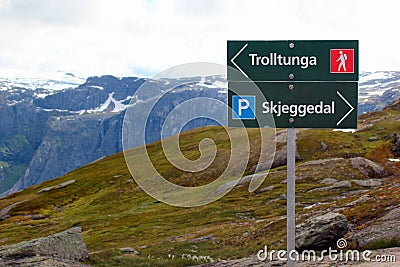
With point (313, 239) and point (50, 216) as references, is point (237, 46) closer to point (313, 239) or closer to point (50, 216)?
point (313, 239)

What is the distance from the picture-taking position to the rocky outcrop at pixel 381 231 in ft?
83.1

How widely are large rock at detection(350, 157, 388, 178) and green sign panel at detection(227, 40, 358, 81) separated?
2317 inches

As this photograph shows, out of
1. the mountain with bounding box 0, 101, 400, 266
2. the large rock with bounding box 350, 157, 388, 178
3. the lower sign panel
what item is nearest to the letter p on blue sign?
the lower sign panel

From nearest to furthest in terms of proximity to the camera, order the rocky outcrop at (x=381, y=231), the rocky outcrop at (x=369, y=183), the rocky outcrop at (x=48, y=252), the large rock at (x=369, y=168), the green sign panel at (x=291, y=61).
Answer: the green sign panel at (x=291, y=61) → the rocky outcrop at (x=381, y=231) → the rocky outcrop at (x=48, y=252) → the rocky outcrop at (x=369, y=183) → the large rock at (x=369, y=168)

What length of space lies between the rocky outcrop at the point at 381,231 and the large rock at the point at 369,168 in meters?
42.9

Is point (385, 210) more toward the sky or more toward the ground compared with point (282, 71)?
more toward the ground

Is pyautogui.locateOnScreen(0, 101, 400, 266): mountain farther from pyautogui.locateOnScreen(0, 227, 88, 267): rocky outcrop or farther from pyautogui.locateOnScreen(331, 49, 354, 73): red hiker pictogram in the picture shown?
pyautogui.locateOnScreen(331, 49, 354, 73): red hiker pictogram

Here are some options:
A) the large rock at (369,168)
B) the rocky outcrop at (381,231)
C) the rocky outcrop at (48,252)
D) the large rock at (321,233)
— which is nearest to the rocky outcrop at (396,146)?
the large rock at (369,168)

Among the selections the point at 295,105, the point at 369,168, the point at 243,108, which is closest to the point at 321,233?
the point at 295,105

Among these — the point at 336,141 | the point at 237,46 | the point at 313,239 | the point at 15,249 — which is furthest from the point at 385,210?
the point at 336,141

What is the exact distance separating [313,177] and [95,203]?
46.6 metres

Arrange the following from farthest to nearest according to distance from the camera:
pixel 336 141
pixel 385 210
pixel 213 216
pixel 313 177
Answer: pixel 336 141, pixel 313 177, pixel 213 216, pixel 385 210

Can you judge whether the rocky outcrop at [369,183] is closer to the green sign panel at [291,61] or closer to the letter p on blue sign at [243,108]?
the green sign panel at [291,61]

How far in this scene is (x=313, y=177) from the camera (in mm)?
70688
